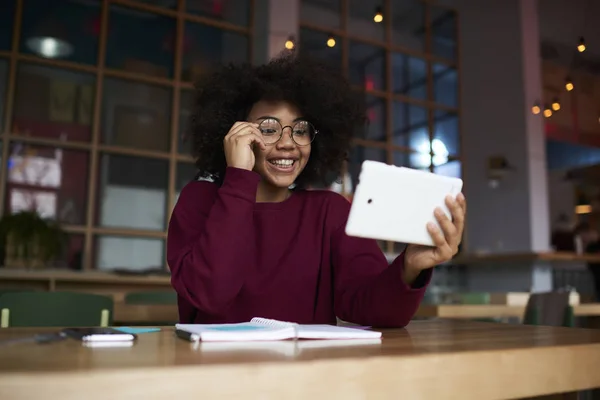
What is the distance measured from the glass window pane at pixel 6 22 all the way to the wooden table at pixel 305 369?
Result: 171 inches

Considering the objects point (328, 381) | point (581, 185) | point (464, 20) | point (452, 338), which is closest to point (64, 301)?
point (452, 338)

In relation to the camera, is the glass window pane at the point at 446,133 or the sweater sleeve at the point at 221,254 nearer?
the sweater sleeve at the point at 221,254

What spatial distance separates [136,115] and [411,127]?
327cm

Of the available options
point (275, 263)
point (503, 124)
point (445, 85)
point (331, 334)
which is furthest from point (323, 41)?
point (331, 334)

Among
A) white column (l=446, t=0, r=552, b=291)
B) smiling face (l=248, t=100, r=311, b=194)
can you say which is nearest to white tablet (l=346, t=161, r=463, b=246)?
smiling face (l=248, t=100, r=311, b=194)

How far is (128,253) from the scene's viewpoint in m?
4.90

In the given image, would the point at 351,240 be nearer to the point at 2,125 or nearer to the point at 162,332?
the point at 162,332

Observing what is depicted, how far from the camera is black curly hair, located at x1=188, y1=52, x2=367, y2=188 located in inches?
61.9

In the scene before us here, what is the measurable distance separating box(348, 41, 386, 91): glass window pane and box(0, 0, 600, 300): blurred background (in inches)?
0.7

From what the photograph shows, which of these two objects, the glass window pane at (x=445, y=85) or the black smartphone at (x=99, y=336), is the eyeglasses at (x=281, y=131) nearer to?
the black smartphone at (x=99, y=336)

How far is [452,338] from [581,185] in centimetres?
826

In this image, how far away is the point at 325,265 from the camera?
1388 mm

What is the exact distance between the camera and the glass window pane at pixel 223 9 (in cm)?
547

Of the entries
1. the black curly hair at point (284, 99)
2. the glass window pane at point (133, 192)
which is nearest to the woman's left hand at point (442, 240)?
the black curly hair at point (284, 99)
